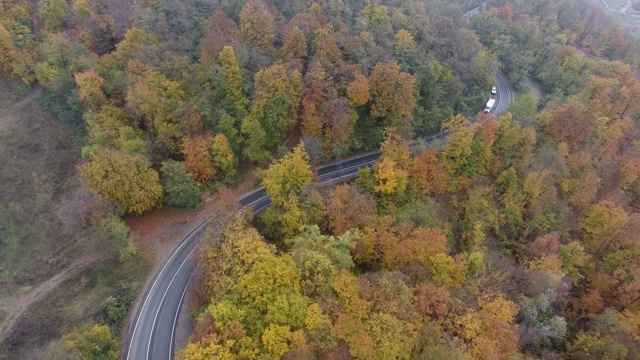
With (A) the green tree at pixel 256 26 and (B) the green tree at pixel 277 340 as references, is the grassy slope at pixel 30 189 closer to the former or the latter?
(B) the green tree at pixel 277 340

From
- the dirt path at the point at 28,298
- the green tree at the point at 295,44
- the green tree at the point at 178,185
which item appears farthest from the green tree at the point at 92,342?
the green tree at the point at 295,44

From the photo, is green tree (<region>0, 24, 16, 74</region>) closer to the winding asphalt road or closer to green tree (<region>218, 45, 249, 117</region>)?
green tree (<region>218, 45, 249, 117</region>)

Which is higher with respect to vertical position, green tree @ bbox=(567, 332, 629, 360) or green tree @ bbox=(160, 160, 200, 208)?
green tree @ bbox=(160, 160, 200, 208)

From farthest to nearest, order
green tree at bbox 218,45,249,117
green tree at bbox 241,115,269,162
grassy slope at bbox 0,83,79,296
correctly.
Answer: green tree at bbox 218,45,249,117, green tree at bbox 241,115,269,162, grassy slope at bbox 0,83,79,296

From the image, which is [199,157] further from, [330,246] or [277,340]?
[277,340]

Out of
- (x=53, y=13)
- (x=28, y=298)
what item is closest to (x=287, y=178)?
(x=28, y=298)

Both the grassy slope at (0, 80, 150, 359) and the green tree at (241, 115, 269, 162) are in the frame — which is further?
the green tree at (241, 115, 269, 162)

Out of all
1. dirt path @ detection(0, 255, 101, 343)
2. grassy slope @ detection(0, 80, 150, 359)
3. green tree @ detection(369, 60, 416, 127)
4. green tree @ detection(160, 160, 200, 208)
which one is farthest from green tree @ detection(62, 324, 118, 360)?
green tree @ detection(369, 60, 416, 127)
